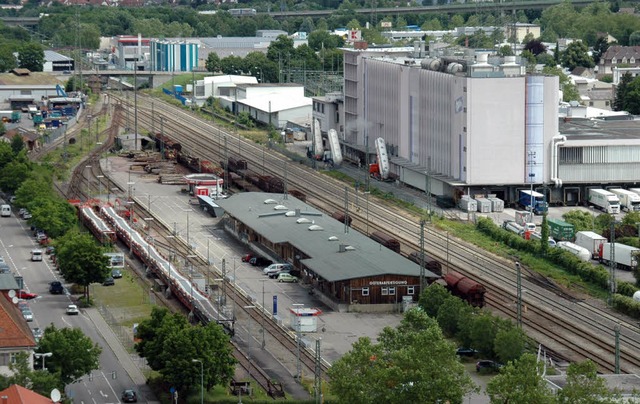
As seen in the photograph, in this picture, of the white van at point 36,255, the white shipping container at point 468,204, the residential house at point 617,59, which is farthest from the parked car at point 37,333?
the residential house at point 617,59

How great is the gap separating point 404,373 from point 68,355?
813cm

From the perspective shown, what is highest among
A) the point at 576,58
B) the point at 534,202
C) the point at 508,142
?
the point at 576,58

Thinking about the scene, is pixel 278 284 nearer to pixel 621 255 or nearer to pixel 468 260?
pixel 468 260

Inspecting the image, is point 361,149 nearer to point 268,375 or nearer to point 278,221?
point 278,221

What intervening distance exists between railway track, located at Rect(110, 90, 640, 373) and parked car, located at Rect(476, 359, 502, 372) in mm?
2454

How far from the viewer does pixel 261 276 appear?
51.2 meters

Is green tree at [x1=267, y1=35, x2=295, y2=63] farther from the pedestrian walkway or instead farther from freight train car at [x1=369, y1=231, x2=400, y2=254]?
Result: the pedestrian walkway

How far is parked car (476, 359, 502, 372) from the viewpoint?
1547 inches

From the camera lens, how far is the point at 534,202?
62.0m

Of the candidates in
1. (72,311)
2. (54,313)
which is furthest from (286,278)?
(54,313)

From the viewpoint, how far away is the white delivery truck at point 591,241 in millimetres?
52625

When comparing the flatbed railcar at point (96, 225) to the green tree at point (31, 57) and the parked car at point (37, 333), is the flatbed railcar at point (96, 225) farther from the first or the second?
the green tree at point (31, 57)

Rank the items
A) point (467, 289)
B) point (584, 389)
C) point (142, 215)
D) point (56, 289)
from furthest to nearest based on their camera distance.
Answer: point (142, 215), point (56, 289), point (467, 289), point (584, 389)

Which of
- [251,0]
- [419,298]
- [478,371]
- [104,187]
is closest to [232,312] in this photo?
[419,298]
